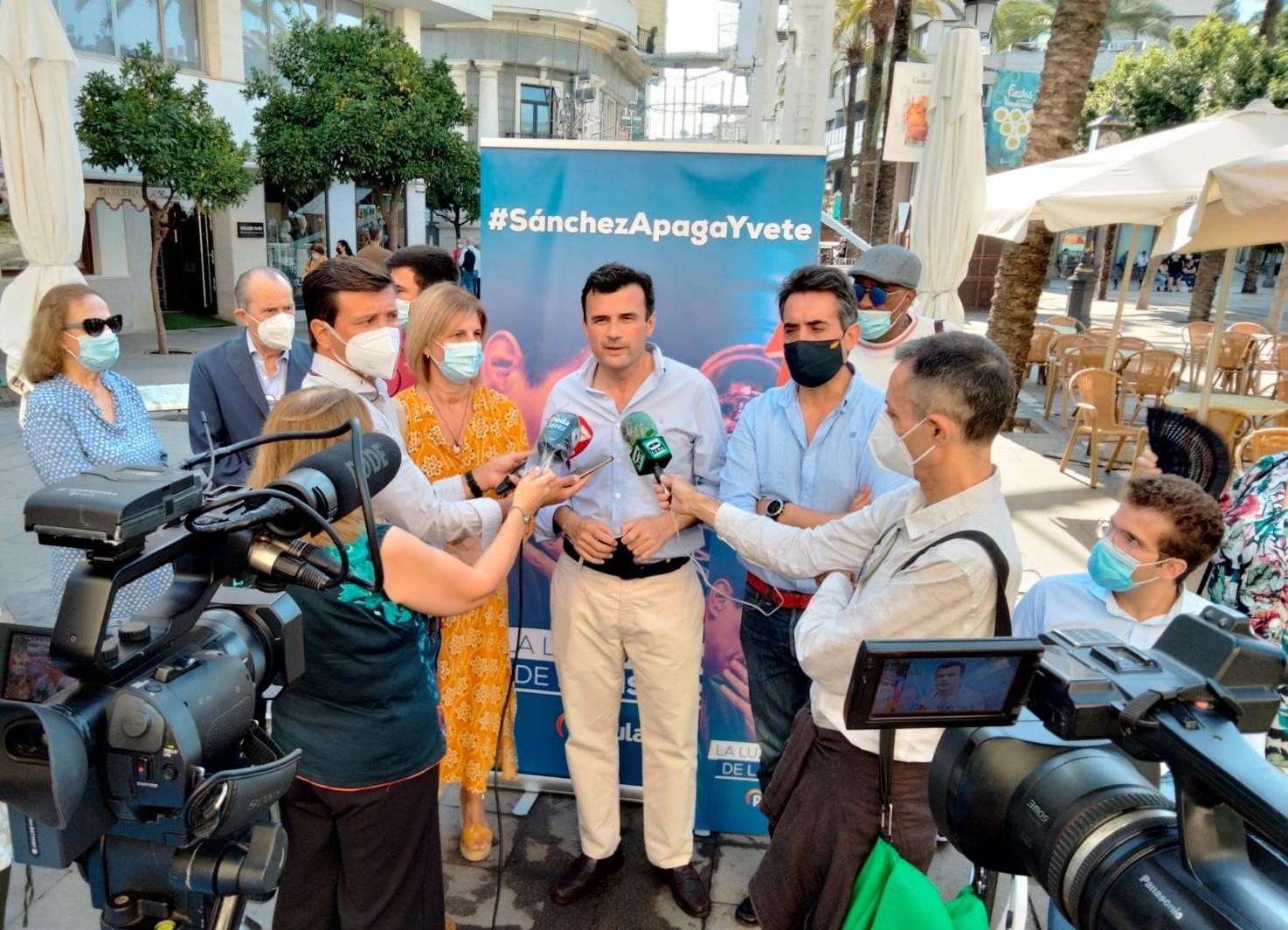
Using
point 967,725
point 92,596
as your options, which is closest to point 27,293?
point 92,596

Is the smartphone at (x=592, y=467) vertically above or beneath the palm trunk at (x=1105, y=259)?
beneath

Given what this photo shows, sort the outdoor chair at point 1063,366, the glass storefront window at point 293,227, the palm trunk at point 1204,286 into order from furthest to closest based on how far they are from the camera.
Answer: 1. the glass storefront window at point 293,227
2. the palm trunk at point 1204,286
3. the outdoor chair at point 1063,366

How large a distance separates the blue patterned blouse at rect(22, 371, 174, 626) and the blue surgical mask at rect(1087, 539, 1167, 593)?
2.85 meters

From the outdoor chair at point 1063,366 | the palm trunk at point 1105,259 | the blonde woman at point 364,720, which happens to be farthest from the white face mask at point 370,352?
the palm trunk at point 1105,259

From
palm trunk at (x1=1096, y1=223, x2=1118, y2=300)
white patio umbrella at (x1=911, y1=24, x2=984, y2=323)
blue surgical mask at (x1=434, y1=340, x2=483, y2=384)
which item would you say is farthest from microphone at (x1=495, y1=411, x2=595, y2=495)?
palm trunk at (x1=1096, y1=223, x2=1118, y2=300)

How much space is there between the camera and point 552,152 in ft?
9.72

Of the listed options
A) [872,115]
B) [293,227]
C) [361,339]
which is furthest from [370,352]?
[872,115]

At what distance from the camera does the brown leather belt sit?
8.52ft

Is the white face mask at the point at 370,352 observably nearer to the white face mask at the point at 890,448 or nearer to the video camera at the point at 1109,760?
the white face mask at the point at 890,448

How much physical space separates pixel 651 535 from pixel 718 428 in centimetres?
46

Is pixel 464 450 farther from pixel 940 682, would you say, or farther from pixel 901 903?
pixel 940 682

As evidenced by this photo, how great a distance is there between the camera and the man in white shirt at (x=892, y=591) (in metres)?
1.69

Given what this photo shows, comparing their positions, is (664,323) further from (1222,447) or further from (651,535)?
(1222,447)

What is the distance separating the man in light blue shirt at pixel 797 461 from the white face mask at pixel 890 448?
583mm
